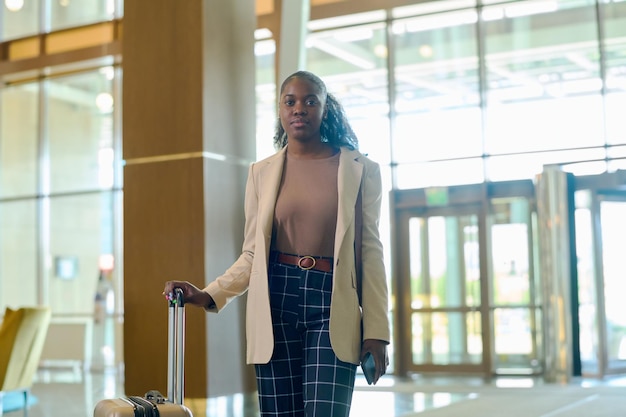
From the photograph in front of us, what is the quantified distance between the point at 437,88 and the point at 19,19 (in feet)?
26.3

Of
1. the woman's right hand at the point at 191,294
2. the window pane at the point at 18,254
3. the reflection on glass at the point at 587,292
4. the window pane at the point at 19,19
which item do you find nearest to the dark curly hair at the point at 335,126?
the woman's right hand at the point at 191,294

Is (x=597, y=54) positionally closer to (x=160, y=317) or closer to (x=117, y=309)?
(x=160, y=317)

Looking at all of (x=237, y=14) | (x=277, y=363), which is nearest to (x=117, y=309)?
(x=237, y=14)

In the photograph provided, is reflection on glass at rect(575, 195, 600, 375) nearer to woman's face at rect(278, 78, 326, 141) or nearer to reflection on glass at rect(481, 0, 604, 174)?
reflection on glass at rect(481, 0, 604, 174)

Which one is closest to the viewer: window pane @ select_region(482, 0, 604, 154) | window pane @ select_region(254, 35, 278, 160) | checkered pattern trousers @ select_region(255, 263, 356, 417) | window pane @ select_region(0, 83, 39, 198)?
checkered pattern trousers @ select_region(255, 263, 356, 417)

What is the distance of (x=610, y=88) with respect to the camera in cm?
1077

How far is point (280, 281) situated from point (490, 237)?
9.36 m

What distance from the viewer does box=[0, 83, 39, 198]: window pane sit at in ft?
49.9

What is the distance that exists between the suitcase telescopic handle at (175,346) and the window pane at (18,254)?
13.3 meters

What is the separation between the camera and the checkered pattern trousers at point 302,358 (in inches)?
84.3

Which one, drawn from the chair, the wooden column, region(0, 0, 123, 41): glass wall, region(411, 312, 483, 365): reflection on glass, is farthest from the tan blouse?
region(0, 0, 123, 41): glass wall

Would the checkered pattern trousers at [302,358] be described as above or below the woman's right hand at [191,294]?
below

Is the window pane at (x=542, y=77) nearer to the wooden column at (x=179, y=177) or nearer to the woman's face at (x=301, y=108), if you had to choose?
the wooden column at (x=179, y=177)

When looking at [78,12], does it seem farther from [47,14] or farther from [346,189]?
[346,189]
